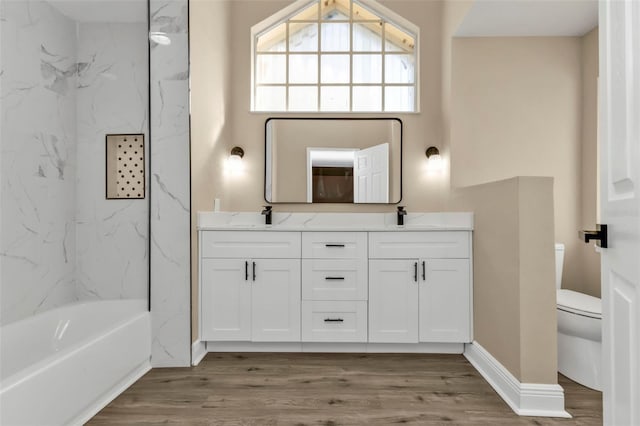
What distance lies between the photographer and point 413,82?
3.15 metres

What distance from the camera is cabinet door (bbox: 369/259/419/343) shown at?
7.93ft

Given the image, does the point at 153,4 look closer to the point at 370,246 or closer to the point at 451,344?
the point at 370,246

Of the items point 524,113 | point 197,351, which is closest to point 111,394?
point 197,351

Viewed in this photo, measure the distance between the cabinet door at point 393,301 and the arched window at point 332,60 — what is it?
1470 mm

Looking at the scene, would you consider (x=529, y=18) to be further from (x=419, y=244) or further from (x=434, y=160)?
(x=419, y=244)

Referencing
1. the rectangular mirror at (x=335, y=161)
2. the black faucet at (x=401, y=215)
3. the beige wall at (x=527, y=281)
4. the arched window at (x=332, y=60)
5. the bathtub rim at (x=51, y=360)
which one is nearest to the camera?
the bathtub rim at (x=51, y=360)

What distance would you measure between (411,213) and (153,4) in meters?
2.30

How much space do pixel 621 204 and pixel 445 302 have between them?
173cm

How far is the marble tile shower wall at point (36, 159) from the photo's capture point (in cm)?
199

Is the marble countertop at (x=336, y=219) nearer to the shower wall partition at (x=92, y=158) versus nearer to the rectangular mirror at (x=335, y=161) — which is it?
the rectangular mirror at (x=335, y=161)

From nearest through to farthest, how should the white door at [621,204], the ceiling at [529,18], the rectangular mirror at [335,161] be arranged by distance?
the white door at [621,204] < the ceiling at [529,18] < the rectangular mirror at [335,161]

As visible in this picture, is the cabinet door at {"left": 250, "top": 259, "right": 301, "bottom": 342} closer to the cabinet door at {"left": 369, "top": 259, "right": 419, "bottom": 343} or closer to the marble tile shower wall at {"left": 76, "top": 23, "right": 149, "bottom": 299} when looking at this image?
the cabinet door at {"left": 369, "top": 259, "right": 419, "bottom": 343}

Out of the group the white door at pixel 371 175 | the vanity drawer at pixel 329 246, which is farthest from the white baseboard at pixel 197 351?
the white door at pixel 371 175

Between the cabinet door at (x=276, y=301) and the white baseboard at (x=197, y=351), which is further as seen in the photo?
the cabinet door at (x=276, y=301)
